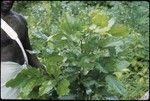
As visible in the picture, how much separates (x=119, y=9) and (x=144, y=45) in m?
1.69

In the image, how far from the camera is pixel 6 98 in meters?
1.92

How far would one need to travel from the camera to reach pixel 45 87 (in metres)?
1.86

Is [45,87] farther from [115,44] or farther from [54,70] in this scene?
[115,44]

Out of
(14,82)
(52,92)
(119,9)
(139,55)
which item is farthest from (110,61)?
(119,9)

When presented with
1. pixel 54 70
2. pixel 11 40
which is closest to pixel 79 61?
pixel 54 70

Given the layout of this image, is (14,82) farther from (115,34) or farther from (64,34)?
(115,34)

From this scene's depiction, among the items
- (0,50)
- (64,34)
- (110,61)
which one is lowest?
(0,50)

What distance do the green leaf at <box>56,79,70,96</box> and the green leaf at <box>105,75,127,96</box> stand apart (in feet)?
0.54

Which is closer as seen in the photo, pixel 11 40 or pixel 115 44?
pixel 115 44

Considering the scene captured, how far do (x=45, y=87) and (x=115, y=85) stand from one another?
0.28 metres

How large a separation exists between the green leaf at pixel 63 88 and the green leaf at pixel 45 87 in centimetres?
3

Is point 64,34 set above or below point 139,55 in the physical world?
above

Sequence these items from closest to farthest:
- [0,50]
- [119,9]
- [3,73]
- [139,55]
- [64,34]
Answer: [64,34], [3,73], [0,50], [139,55], [119,9]

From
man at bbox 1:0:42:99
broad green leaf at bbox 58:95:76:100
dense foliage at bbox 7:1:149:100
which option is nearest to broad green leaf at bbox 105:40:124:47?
dense foliage at bbox 7:1:149:100
